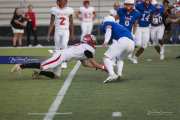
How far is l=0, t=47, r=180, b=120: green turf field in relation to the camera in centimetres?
1041

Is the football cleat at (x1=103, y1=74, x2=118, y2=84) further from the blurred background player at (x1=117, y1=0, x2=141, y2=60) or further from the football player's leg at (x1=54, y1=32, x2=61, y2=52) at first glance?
the football player's leg at (x1=54, y1=32, x2=61, y2=52)

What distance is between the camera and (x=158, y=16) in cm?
2106

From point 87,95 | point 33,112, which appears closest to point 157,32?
point 87,95

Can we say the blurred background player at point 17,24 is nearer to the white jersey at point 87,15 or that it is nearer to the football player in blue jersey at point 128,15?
the white jersey at point 87,15

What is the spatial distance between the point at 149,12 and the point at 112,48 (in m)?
5.83

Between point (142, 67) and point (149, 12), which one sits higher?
point (149, 12)

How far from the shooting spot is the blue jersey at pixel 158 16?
20.9 m

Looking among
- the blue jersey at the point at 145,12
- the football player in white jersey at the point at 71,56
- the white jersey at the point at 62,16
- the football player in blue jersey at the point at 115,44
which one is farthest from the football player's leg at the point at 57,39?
the blue jersey at the point at 145,12

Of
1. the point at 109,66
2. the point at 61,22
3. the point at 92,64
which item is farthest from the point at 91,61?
the point at 61,22

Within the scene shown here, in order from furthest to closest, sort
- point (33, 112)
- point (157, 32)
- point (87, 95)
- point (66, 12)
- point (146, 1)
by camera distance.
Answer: point (157, 32), point (146, 1), point (66, 12), point (87, 95), point (33, 112)

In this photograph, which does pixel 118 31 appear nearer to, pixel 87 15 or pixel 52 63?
pixel 52 63

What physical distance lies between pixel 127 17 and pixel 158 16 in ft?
15.9

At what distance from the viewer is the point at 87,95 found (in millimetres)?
12586

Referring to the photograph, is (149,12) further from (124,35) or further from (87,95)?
(87,95)
